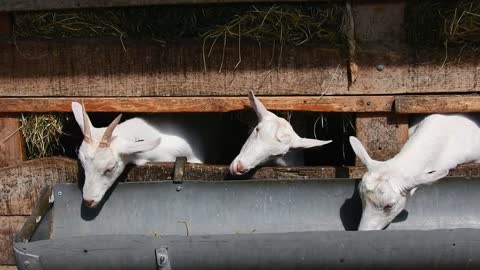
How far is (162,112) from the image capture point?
4.93 meters

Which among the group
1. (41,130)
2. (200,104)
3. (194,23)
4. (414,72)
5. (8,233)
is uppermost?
(194,23)

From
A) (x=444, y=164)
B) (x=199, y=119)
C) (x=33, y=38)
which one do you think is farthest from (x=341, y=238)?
(x=33, y=38)

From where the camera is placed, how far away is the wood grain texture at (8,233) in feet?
16.6

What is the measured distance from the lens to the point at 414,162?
14.7 feet

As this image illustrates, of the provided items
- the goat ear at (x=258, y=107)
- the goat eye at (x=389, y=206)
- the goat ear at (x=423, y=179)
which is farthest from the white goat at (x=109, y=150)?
the goat ear at (x=423, y=179)

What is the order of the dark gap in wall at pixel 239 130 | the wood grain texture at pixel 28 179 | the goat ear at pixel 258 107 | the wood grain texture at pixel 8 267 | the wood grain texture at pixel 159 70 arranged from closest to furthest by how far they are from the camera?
the goat ear at pixel 258 107
the wood grain texture at pixel 159 70
the wood grain texture at pixel 28 179
the wood grain texture at pixel 8 267
the dark gap in wall at pixel 239 130

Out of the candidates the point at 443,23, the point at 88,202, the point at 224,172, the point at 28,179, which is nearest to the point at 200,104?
the point at 224,172

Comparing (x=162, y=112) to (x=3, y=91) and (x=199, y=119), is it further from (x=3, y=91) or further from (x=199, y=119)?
(x=3, y=91)

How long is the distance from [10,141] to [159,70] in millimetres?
1229

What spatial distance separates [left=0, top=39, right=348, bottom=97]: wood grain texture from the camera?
469cm

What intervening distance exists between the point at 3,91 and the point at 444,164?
9.92 ft

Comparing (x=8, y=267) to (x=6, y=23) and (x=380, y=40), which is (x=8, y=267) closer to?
(x=6, y=23)

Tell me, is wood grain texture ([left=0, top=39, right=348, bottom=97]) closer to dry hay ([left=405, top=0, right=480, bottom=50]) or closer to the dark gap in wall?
the dark gap in wall

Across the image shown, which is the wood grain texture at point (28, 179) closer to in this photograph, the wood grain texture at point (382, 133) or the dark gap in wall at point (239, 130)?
the dark gap in wall at point (239, 130)
